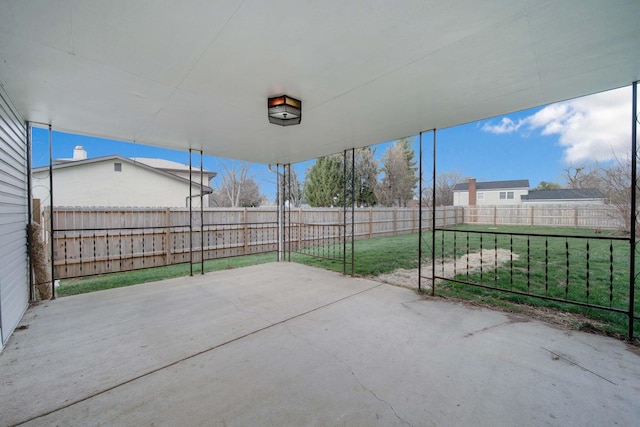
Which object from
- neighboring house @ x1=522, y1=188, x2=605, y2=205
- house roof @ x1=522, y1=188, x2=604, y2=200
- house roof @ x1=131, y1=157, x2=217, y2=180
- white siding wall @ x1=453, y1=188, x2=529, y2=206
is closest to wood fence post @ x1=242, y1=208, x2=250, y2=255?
house roof @ x1=131, y1=157, x2=217, y2=180

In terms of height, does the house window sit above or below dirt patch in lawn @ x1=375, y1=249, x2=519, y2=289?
above

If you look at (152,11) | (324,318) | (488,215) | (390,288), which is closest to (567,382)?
(324,318)

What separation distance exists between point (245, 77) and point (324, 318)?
2.45 metres

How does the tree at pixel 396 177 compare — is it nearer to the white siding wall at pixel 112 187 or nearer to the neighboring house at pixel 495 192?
the white siding wall at pixel 112 187

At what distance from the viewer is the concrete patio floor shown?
4.58 feet

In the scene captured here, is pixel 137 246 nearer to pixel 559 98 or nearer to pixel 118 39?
pixel 118 39

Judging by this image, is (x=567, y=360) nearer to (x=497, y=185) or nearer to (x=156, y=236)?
(x=156, y=236)

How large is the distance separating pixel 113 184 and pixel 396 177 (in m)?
13.5

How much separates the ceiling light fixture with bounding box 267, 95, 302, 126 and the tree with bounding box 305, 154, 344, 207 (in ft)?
38.3

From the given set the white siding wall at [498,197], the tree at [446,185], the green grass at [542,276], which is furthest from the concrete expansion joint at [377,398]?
the white siding wall at [498,197]

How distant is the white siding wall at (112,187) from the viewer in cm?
814

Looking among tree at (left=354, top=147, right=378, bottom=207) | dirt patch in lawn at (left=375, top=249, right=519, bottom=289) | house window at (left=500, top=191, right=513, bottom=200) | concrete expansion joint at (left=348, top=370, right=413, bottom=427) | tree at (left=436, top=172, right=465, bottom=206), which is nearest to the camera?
concrete expansion joint at (left=348, top=370, right=413, bottom=427)

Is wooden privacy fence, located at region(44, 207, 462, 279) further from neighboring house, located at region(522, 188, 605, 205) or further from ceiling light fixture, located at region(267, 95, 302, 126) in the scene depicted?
neighboring house, located at region(522, 188, 605, 205)

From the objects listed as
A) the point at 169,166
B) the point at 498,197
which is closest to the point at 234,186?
the point at 169,166
